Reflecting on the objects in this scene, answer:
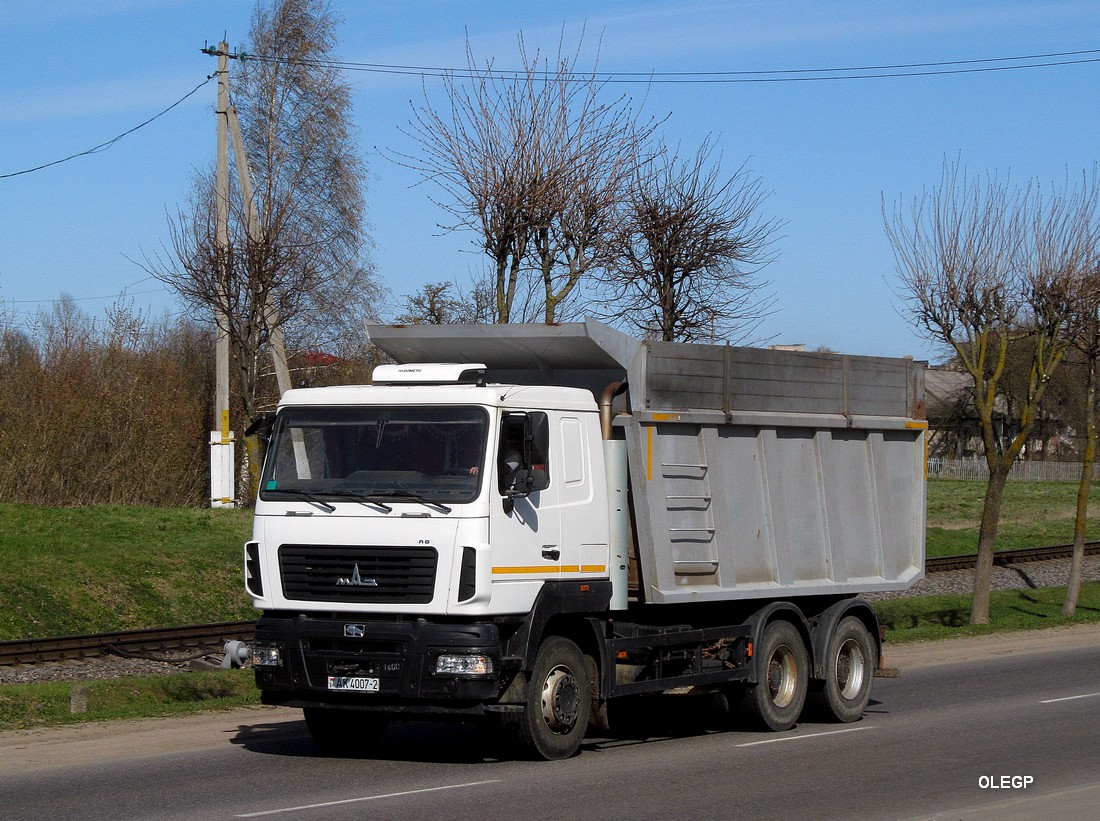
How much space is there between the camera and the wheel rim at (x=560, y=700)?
402 inches

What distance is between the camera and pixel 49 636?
730 inches

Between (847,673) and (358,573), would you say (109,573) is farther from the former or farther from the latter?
(358,573)

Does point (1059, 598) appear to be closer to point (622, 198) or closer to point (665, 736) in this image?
point (622, 198)

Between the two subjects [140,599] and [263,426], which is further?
[140,599]

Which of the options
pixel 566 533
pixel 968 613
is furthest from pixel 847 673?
pixel 968 613

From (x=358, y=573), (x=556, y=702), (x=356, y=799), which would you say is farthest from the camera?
(x=556, y=702)

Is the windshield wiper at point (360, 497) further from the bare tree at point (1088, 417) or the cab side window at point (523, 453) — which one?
the bare tree at point (1088, 417)

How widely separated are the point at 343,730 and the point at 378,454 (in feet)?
8.01

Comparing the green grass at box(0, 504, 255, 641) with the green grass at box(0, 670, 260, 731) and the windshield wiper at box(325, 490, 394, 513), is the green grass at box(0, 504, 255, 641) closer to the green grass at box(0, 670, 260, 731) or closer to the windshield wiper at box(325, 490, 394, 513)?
the green grass at box(0, 670, 260, 731)

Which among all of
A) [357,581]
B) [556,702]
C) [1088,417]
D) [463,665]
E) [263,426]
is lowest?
[556,702]

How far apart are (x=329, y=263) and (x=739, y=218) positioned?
18.4 meters

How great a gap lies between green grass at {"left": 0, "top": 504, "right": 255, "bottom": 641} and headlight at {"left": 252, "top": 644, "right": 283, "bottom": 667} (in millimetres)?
9663

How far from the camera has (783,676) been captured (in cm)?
1264

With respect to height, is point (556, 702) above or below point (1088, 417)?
below
